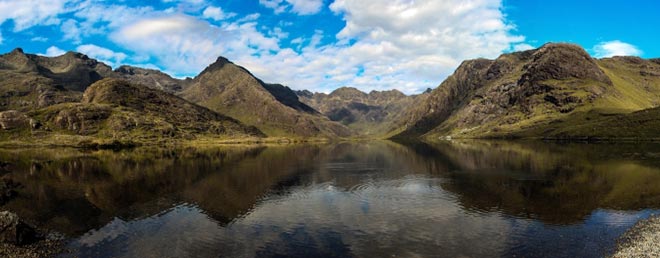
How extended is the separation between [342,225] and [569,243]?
29519mm

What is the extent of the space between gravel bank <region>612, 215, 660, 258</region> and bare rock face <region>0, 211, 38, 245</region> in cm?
6938

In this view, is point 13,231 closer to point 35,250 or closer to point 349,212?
point 35,250

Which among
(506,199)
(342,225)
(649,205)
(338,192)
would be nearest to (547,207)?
(506,199)

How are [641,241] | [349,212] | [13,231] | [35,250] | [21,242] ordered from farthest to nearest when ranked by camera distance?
[349,212]
[21,242]
[13,231]
[35,250]
[641,241]

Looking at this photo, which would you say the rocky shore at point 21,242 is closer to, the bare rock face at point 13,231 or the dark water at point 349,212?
the bare rock face at point 13,231

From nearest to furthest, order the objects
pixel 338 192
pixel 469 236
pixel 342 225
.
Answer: pixel 469 236 < pixel 342 225 < pixel 338 192

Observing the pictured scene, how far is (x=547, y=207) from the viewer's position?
2581 inches

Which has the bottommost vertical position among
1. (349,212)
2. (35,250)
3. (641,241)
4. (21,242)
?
(641,241)

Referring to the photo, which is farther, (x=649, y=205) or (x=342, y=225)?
(x=649, y=205)

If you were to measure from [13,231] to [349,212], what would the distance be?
47172mm

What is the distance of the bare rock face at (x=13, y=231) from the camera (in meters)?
45.9

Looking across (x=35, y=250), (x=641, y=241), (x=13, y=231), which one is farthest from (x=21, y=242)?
(x=641, y=241)

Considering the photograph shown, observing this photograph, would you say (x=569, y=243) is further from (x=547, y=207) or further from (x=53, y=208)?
(x=53, y=208)

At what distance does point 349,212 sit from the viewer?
66.6 m
